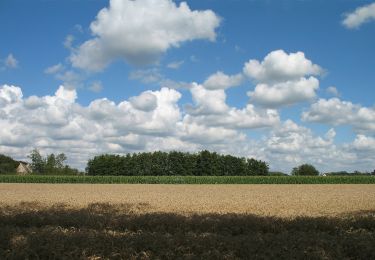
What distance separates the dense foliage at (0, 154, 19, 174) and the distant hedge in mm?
39229

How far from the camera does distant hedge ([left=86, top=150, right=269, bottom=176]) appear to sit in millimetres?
105688

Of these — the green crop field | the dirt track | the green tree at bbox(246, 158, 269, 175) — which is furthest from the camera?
the green tree at bbox(246, 158, 269, 175)

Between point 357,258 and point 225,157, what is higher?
point 225,157

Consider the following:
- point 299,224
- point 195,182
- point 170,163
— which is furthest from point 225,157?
point 299,224

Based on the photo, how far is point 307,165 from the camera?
479ft

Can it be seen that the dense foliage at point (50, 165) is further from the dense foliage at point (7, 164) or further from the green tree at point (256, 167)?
the green tree at point (256, 167)

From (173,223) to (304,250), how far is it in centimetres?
509

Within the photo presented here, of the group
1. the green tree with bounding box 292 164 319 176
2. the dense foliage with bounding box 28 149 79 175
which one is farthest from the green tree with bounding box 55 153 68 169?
the green tree with bounding box 292 164 319 176

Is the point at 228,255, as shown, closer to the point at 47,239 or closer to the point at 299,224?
the point at 47,239

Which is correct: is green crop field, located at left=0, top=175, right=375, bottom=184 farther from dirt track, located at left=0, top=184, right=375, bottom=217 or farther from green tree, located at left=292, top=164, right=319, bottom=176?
green tree, located at left=292, top=164, right=319, bottom=176

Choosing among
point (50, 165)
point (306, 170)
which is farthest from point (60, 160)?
point (306, 170)

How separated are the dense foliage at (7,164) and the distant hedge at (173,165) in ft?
129

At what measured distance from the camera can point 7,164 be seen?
139 metres

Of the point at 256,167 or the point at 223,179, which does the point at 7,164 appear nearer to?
the point at 256,167
